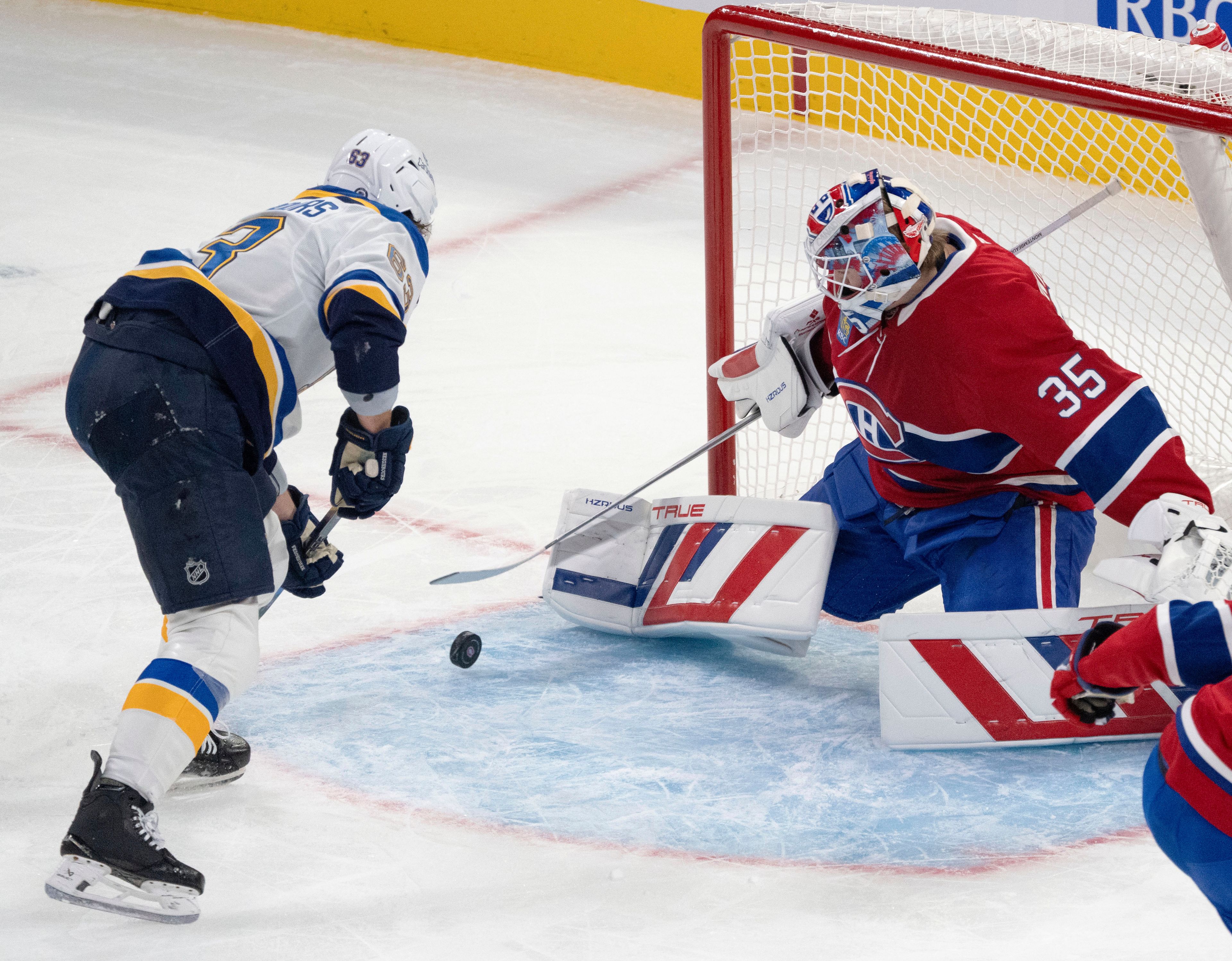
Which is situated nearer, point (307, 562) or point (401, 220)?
point (401, 220)

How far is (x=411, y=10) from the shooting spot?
725 centimetres

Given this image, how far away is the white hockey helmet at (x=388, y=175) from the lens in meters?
2.50

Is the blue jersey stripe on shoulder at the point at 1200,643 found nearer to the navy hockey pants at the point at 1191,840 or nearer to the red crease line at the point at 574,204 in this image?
the navy hockey pants at the point at 1191,840

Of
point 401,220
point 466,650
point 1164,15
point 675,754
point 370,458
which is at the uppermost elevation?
point 1164,15

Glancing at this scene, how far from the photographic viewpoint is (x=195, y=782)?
2395 millimetres

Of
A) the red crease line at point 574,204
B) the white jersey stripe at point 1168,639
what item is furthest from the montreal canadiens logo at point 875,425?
the red crease line at point 574,204

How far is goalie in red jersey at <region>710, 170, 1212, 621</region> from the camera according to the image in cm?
Result: 226

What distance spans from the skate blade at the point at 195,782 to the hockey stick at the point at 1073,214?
1.80 m

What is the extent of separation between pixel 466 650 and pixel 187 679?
789 mm

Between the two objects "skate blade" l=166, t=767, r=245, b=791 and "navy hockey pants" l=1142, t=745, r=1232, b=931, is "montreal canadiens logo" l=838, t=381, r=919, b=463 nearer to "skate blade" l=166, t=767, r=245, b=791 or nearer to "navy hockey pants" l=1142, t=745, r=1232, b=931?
"navy hockey pants" l=1142, t=745, r=1232, b=931

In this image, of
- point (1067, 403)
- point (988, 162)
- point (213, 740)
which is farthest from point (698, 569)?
point (988, 162)

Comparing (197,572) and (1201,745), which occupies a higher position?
(197,572)

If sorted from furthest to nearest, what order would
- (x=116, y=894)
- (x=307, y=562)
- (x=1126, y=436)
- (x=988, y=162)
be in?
(x=988, y=162) → (x=307, y=562) → (x=1126, y=436) → (x=116, y=894)

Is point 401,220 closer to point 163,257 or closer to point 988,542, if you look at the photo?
point 163,257
